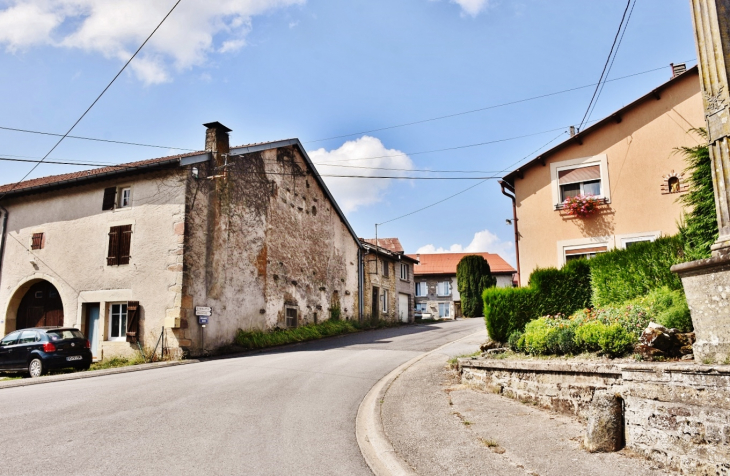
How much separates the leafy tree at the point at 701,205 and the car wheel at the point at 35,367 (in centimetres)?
1595

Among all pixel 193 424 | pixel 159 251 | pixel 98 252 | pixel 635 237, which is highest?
pixel 98 252

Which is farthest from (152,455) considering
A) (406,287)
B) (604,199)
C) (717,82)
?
(406,287)

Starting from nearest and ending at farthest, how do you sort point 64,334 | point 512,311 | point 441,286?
point 512,311 → point 64,334 → point 441,286

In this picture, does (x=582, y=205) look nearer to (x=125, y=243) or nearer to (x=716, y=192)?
(x=716, y=192)

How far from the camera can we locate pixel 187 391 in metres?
9.34

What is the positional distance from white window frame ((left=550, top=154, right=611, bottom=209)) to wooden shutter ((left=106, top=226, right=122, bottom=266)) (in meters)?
14.2

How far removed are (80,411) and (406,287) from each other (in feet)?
97.9

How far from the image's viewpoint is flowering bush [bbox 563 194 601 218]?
1379 centimetres

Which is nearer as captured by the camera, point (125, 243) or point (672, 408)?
point (672, 408)

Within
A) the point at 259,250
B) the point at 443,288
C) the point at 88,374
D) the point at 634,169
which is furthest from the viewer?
the point at 443,288

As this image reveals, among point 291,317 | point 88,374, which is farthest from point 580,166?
point 88,374

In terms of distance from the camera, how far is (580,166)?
14594 millimetres

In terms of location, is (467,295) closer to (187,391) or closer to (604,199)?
(604,199)

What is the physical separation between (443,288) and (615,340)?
4471 cm
